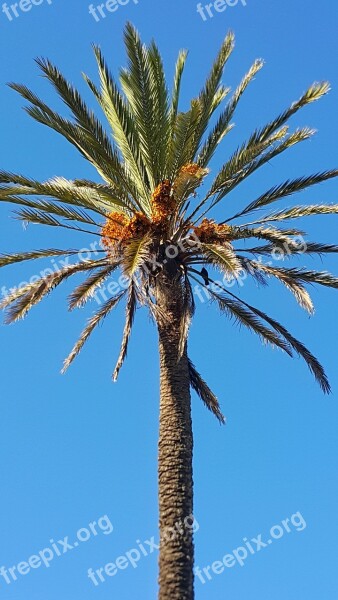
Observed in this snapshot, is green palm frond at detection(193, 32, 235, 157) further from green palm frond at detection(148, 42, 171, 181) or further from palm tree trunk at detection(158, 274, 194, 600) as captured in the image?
palm tree trunk at detection(158, 274, 194, 600)

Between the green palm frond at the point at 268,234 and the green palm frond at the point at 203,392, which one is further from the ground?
the green palm frond at the point at 268,234

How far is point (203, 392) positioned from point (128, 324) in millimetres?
1948

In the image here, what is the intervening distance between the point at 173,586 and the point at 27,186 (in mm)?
6425

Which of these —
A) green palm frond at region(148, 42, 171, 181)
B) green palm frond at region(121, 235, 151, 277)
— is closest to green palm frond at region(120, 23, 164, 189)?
green palm frond at region(148, 42, 171, 181)

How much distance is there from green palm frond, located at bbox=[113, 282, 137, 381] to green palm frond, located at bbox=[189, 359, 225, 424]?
4.20 feet

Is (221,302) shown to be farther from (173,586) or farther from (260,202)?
(173,586)

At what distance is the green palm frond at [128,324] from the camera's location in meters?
14.5

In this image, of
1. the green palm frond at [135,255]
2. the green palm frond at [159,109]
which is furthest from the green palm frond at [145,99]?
the green palm frond at [135,255]

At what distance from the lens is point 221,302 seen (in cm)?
1525

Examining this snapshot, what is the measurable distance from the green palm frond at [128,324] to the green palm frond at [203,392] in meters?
1.28

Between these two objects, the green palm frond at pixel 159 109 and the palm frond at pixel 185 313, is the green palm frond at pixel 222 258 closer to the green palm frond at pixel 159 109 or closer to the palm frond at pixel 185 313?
A: the palm frond at pixel 185 313

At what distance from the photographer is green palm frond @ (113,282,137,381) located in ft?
47.6

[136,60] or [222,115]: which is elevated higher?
[136,60]

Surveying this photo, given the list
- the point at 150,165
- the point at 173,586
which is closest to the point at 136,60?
the point at 150,165
